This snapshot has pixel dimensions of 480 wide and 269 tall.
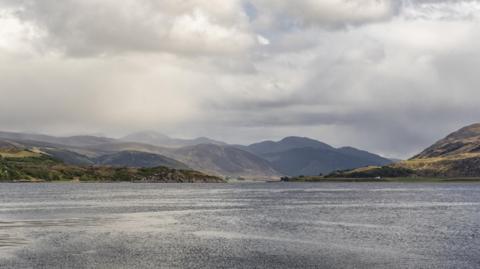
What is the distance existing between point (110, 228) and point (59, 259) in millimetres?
36281

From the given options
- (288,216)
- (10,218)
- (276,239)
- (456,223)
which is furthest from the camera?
(288,216)

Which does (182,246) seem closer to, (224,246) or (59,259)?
(224,246)

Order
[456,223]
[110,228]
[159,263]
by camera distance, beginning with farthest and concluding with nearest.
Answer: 1. [456,223]
2. [110,228]
3. [159,263]

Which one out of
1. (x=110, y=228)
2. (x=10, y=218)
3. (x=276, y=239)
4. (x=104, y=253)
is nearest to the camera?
(x=104, y=253)

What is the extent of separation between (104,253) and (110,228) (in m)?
32.0

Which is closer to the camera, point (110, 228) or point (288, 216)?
point (110, 228)

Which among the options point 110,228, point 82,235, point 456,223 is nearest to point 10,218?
point 110,228

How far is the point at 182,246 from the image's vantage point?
3054 inches

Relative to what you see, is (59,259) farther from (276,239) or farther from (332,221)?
(332,221)

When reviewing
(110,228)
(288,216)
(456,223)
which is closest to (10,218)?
(110,228)

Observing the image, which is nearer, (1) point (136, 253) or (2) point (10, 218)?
(1) point (136, 253)

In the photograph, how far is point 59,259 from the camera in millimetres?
65438

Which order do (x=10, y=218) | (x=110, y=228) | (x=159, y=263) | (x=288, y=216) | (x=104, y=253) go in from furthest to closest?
1. (x=288, y=216)
2. (x=10, y=218)
3. (x=110, y=228)
4. (x=104, y=253)
5. (x=159, y=263)

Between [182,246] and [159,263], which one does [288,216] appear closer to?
[182,246]
